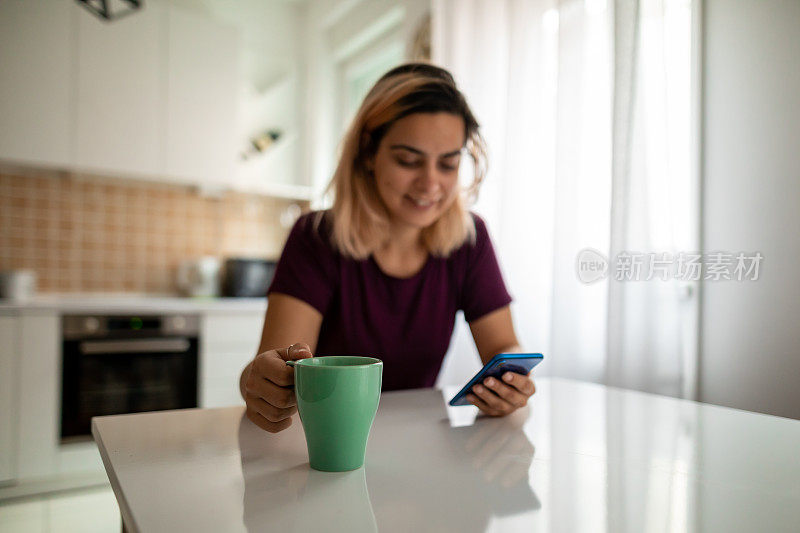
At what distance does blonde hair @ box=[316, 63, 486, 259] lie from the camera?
1235 mm

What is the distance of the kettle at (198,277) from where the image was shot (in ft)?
10.5

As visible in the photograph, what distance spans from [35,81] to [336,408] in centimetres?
275

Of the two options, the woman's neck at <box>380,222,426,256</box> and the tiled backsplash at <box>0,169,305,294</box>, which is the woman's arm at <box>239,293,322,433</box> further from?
the tiled backsplash at <box>0,169,305,294</box>

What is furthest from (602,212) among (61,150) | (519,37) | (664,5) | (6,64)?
(6,64)

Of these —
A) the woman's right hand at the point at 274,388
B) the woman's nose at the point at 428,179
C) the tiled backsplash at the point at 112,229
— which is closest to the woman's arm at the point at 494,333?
the woman's nose at the point at 428,179

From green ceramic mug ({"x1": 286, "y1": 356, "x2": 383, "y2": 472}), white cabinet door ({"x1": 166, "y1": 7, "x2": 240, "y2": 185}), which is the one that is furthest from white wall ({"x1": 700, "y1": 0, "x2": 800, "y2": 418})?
white cabinet door ({"x1": 166, "y1": 7, "x2": 240, "y2": 185})

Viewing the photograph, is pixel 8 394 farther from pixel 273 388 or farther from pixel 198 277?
pixel 273 388

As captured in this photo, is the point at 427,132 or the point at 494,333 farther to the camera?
the point at 494,333

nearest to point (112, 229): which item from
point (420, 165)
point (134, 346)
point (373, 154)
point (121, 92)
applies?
point (121, 92)

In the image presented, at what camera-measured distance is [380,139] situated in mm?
1293

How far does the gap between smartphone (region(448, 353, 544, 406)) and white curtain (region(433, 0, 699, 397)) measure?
0.89 metres

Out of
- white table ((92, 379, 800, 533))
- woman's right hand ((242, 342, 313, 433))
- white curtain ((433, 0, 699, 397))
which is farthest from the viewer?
white curtain ((433, 0, 699, 397))

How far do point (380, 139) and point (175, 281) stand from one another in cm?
238

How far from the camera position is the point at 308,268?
48.1 inches
